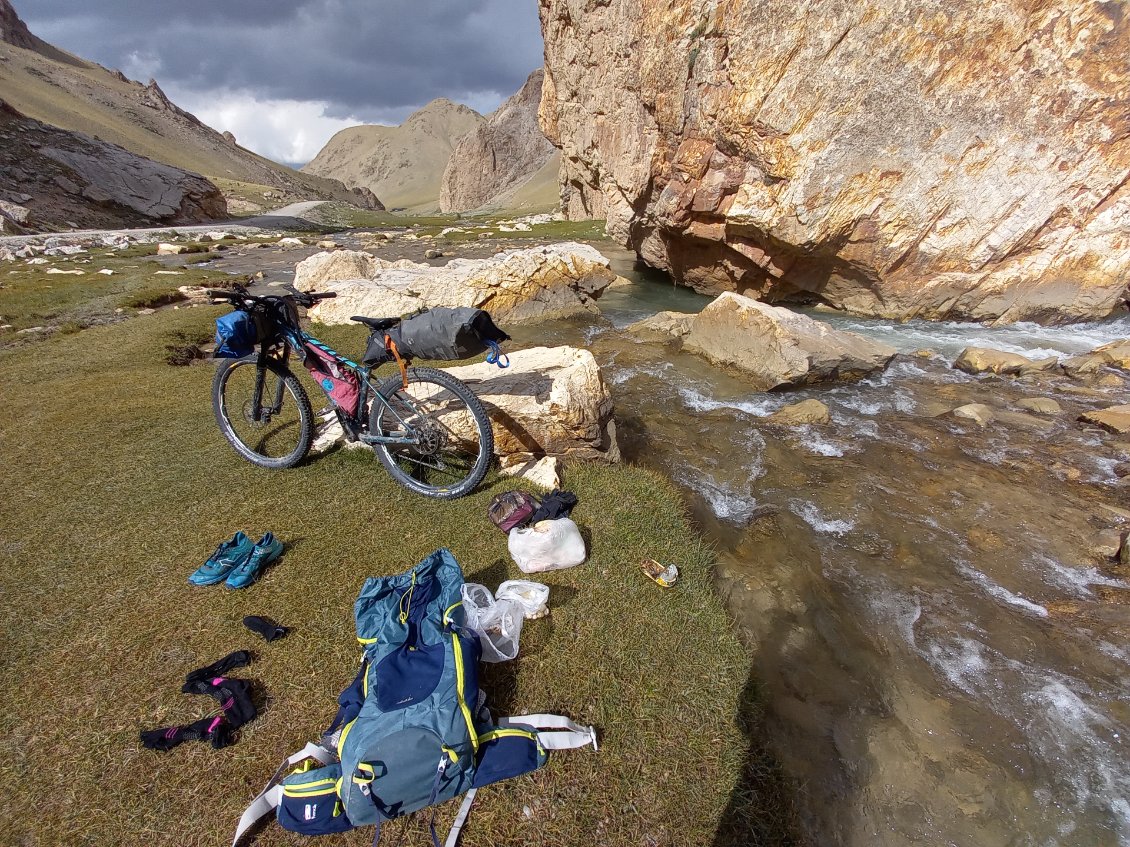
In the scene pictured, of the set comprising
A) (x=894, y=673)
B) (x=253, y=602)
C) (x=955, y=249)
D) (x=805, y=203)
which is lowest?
(x=894, y=673)

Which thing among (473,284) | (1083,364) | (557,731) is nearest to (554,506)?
(557,731)

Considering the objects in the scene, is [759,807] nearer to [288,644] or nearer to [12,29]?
[288,644]

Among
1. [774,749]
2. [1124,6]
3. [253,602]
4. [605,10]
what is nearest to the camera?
[774,749]

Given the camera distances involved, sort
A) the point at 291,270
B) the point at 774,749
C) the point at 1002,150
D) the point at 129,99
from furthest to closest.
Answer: the point at 129,99, the point at 291,270, the point at 1002,150, the point at 774,749

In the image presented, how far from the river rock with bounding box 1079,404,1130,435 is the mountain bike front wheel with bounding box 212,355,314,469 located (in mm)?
14311

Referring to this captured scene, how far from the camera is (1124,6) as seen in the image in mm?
12914

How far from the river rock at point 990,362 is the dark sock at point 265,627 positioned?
52.2 ft

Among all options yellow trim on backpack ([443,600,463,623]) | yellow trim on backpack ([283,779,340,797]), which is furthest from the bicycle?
yellow trim on backpack ([283,779,340,797])

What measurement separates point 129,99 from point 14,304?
216 meters

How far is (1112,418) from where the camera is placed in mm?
9445

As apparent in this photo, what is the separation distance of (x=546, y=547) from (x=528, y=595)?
61 cm

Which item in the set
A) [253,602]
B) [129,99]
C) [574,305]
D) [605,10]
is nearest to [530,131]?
[129,99]

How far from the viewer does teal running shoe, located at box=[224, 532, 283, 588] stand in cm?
472

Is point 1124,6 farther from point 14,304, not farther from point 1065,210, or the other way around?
point 14,304
